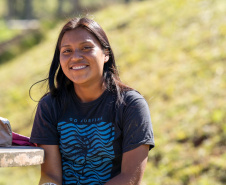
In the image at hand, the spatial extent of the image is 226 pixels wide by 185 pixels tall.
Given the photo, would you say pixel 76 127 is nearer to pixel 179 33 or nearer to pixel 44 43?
pixel 179 33

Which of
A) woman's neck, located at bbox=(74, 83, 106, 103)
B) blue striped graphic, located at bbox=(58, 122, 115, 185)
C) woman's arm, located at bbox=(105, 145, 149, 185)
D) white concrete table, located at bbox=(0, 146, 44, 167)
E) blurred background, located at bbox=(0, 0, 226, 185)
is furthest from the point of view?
blurred background, located at bbox=(0, 0, 226, 185)

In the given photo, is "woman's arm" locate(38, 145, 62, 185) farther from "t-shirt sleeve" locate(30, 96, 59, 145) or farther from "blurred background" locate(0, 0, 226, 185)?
"blurred background" locate(0, 0, 226, 185)

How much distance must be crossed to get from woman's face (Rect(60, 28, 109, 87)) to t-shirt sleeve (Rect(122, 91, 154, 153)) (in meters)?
0.27

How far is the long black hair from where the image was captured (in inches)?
111

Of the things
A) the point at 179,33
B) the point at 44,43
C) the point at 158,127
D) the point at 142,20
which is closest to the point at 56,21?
the point at 44,43

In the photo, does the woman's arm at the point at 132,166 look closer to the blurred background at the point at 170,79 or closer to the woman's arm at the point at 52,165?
the woman's arm at the point at 52,165

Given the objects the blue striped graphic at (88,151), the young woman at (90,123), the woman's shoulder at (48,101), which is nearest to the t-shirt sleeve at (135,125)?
the young woman at (90,123)

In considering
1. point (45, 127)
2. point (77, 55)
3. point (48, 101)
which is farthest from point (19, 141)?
point (77, 55)

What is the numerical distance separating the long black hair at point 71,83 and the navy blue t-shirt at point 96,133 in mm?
67

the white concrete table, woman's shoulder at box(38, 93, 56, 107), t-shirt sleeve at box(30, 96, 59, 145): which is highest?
woman's shoulder at box(38, 93, 56, 107)

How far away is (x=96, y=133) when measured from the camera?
2764mm

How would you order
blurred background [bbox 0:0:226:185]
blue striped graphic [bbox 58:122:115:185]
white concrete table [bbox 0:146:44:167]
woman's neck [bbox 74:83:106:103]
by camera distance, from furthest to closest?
blurred background [bbox 0:0:226:185], woman's neck [bbox 74:83:106:103], blue striped graphic [bbox 58:122:115:185], white concrete table [bbox 0:146:44:167]

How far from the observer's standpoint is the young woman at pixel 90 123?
2.68 meters

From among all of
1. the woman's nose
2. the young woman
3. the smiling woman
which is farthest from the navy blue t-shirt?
the woman's nose
